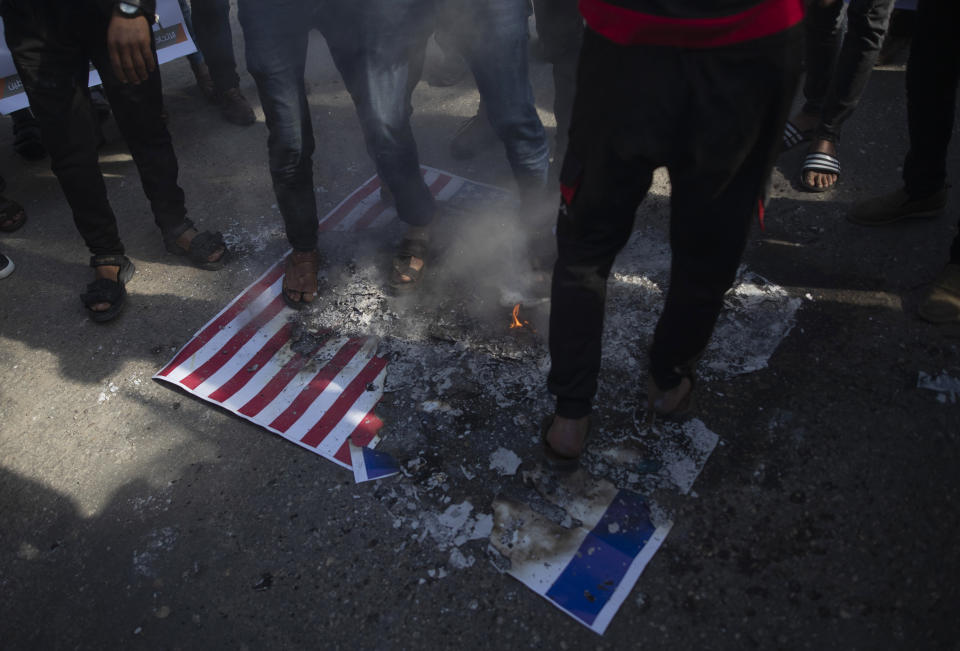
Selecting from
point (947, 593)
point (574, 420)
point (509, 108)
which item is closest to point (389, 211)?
point (509, 108)

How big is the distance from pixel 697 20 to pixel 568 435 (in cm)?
132

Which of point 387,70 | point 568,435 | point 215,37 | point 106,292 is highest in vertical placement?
point 387,70

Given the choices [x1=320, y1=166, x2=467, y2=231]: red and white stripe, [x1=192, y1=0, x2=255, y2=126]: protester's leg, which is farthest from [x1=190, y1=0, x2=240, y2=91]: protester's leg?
[x1=320, y1=166, x2=467, y2=231]: red and white stripe

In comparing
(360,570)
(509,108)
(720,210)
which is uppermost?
(720,210)

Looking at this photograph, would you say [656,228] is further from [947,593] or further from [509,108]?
[947,593]

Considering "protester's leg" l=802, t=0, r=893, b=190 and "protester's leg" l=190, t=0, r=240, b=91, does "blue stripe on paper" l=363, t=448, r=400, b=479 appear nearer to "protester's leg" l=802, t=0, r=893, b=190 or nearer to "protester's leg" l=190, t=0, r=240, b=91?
"protester's leg" l=802, t=0, r=893, b=190

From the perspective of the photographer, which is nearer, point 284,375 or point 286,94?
point 286,94

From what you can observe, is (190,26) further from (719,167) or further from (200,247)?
(719,167)

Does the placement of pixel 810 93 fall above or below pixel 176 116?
above

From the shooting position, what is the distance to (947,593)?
1.84 m

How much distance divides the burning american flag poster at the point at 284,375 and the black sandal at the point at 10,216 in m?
1.79

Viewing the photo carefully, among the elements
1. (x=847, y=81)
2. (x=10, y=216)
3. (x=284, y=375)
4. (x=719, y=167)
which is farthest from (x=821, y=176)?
(x=10, y=216)

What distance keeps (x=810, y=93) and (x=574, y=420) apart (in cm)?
285

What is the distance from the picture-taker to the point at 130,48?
265 centimetres
